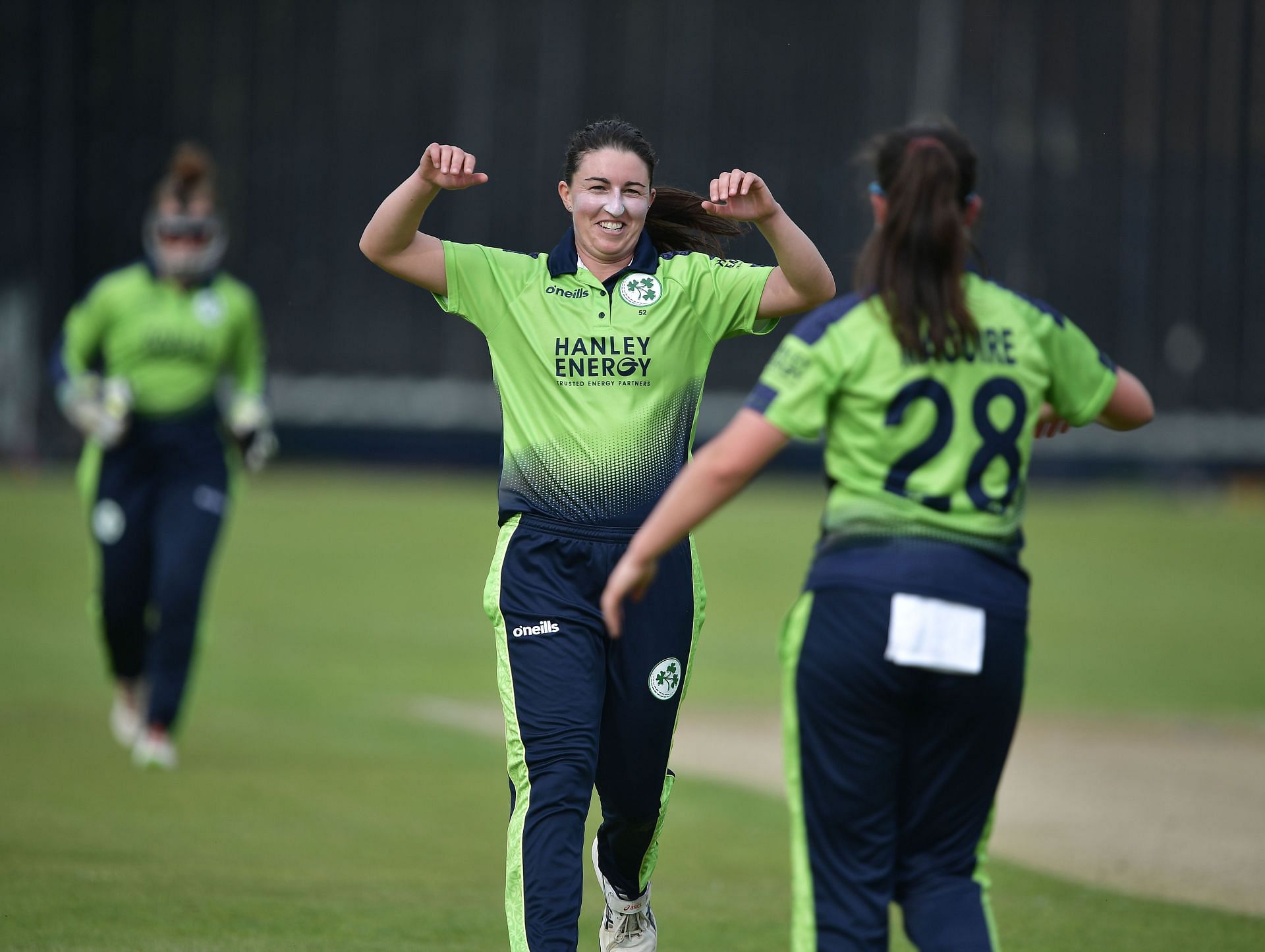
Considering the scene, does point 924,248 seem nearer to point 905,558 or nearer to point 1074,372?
point 1074,372

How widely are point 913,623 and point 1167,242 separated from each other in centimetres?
2219

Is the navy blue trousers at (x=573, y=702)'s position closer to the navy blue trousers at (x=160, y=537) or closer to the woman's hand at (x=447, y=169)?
the woman's hand at (x=447, y=169)

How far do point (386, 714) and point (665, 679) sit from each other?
5.66 metres

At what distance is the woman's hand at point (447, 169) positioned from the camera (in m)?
4.33

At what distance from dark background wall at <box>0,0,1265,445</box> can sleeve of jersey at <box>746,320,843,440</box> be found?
1965 cm

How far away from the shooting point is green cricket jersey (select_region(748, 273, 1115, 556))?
129 inches

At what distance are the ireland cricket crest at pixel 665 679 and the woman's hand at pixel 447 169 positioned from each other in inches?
51.1

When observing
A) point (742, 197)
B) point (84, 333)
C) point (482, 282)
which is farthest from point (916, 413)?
point (84, 333)

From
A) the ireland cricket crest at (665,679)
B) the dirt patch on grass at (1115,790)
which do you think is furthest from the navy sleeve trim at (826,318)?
the dirt patch on grass at (1115,790)

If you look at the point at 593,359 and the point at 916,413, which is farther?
the point at 593,359

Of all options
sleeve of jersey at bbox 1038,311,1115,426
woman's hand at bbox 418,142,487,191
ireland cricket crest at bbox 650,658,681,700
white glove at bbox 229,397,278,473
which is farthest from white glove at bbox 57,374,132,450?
sleeve of jersey at bbox 1038,311,1115,426

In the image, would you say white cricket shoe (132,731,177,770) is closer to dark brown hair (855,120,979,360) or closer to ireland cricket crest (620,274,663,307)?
ireland cricket crest (620,274,663,307)

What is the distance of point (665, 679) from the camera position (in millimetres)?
4406

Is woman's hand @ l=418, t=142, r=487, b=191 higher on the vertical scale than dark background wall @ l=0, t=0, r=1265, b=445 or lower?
lower
